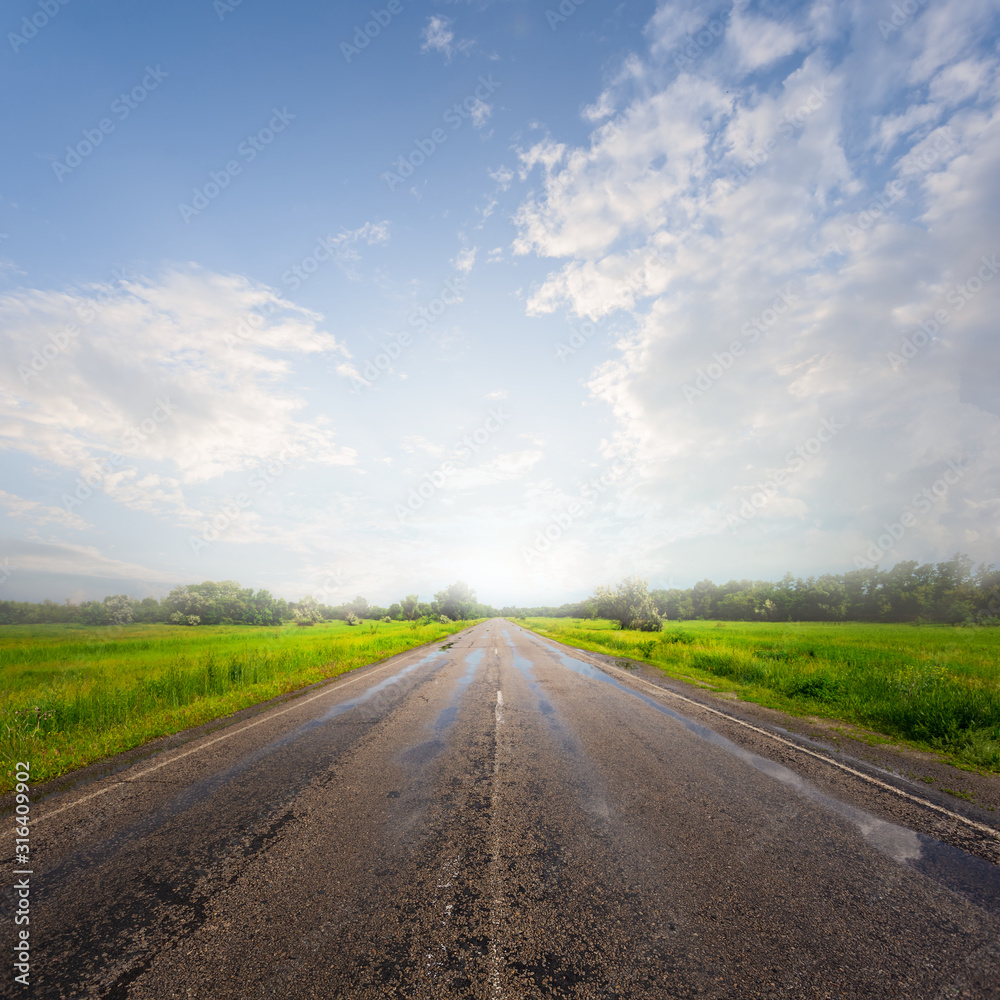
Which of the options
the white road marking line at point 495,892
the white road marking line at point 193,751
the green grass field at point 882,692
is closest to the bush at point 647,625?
the green grass field at point 882,692

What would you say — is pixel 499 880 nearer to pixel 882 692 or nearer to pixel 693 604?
pixel 882 692

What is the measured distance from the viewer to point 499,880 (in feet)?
11.0

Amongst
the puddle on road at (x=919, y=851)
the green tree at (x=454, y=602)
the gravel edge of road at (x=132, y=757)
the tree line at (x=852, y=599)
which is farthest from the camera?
the green tree at (x=454, y=602)

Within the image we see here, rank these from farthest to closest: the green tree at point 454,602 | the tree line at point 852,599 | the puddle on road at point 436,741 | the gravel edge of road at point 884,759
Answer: the green tree at point 454,602
the tree line at point 852,599
the puddle on road at point 436,741
the gravel edge of road at point 884,759

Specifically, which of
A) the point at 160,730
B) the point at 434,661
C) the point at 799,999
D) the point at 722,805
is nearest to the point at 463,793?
the point at 722,805

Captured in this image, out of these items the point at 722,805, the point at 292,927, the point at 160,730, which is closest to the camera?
the point at 292,927

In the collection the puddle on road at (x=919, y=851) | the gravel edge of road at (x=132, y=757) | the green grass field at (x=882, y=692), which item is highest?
the gravel edge of road at (x=132, y=757)

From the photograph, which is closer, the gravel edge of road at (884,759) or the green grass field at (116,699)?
the gravel edge of road at (884,759)

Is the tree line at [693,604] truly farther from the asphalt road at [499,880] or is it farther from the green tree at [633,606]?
the asphalt road at [499,880]

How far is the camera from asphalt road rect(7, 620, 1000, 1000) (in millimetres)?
2488

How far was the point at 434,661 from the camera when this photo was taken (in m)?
17.2

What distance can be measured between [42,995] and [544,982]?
3044 millimetres

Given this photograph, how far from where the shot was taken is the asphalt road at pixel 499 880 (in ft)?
8.16

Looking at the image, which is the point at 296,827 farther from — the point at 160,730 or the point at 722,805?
the point at 160,730
